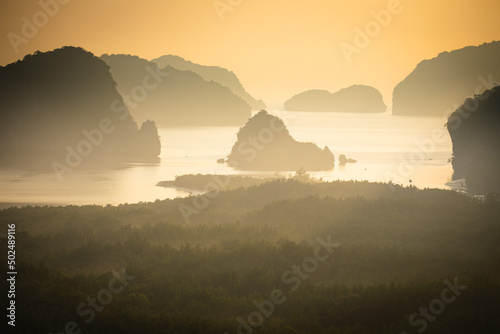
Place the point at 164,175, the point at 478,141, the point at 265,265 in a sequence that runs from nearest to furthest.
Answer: the point at 265,265 < the point at 478,141 < the point at 164,175

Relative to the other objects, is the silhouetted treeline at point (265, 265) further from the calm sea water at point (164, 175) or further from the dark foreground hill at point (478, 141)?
the dark foreground hill at point (478, 141)

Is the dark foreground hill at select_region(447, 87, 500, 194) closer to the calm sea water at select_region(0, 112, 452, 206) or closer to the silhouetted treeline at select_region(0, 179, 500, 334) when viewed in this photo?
the calm sea water at select_region(0, 112, 452, 206)

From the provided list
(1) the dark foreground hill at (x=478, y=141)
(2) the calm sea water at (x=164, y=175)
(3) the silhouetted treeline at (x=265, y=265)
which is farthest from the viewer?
(1) the dark foreground hill at (x=478, y=141)

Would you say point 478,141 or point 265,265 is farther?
point 478,141

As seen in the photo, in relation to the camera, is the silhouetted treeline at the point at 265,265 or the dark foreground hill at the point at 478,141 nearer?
the silhouetted treeline at the point at 265,265

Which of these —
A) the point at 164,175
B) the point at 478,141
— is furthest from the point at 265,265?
the point at 478,141

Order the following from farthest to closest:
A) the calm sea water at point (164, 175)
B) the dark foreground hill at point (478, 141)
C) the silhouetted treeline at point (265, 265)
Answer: the dark foreground hill at point (478, 141), the calm sea water at point (164, 175), the silhouetted treeline at point (265, 265)

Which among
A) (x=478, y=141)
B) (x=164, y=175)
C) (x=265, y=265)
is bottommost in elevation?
(x=265, y=265)

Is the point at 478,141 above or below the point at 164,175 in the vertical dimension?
above

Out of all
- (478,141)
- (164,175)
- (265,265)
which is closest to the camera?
(265,265)

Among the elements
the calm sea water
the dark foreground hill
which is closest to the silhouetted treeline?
the calm sea water

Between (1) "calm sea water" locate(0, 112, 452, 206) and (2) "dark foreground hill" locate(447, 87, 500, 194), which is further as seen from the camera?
(2) "dark foreground hill" locate(447, 87, 500, 194)

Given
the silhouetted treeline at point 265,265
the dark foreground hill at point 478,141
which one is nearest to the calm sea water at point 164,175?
the dark foreground hill at point 478,141

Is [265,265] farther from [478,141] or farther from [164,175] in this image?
[478,141]
